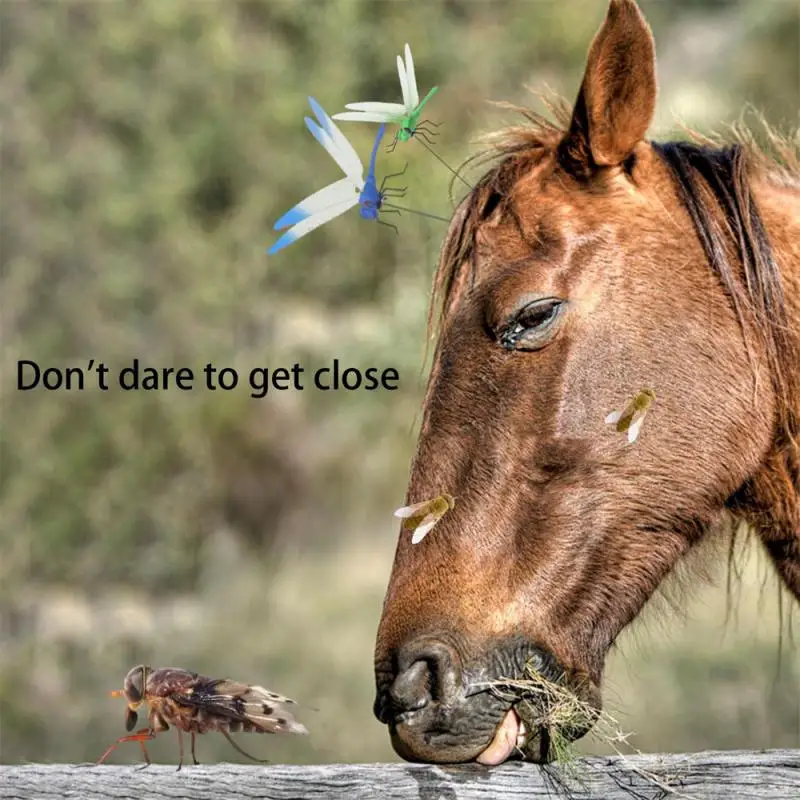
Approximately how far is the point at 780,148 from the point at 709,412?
0.97 meters

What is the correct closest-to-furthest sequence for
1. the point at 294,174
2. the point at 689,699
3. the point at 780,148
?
the point at 780,148 → the point at 689,699 → the point at 294,174

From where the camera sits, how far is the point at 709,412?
3.01 m

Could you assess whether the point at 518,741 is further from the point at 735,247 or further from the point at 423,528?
the point at 735,247

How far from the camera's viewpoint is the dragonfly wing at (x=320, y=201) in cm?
294

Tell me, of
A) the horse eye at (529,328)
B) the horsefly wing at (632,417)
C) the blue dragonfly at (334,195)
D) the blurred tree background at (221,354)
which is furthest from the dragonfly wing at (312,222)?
the blurred tree background at (221,354)

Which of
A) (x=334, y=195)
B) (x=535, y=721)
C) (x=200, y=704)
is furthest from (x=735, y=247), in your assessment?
(x=200, y=704)

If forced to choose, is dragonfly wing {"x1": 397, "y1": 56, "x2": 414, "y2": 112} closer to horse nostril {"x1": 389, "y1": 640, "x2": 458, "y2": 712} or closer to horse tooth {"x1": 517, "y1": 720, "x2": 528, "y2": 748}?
horse nostril {"x1": 389, "y1": 640, "x2": 458, "y2": 712}

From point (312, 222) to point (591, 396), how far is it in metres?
0.82

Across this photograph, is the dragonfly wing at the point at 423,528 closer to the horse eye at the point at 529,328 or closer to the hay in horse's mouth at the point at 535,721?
the hay in horse's mouth at the point at 535,721

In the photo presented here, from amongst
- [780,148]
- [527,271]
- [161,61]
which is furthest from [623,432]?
[161,61]

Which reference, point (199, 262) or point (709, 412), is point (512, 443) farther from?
point (199, 262)

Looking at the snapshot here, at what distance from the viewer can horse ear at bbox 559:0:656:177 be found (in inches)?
117

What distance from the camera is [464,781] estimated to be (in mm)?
2496

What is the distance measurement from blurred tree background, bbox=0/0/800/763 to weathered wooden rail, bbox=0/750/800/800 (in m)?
6.98
